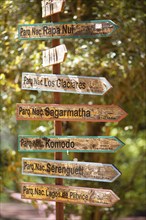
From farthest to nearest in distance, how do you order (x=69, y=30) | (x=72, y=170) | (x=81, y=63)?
(x=81, y=63) → (x=69, y=30) → (x=72, y=170)

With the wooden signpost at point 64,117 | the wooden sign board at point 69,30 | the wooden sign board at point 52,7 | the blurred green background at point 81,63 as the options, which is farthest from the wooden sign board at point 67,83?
the blurred green background at point 81,63

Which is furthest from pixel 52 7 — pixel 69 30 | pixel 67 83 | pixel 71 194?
pixel 71 194

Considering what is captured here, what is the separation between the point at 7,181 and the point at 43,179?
0.55m

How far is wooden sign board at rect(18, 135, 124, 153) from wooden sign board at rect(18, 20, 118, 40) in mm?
822

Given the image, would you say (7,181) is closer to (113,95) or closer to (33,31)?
(113,95)

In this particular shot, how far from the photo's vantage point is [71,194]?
4383mm

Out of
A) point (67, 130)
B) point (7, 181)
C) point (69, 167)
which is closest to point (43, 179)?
point (7, 181)

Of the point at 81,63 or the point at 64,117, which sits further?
the point at 81,63

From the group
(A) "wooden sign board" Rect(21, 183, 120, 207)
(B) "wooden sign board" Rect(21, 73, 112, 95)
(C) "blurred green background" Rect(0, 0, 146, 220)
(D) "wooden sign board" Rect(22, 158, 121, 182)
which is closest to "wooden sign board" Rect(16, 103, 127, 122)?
(B) "wooden sign board" Rect(21, 73, 112, 95)

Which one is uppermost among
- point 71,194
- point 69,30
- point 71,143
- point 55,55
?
point 69,30

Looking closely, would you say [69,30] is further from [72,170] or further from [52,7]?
[72,170]

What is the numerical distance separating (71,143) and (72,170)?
0.70 feet

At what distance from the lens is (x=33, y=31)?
4629 millimetres

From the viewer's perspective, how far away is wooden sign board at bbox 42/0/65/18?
4492mm
